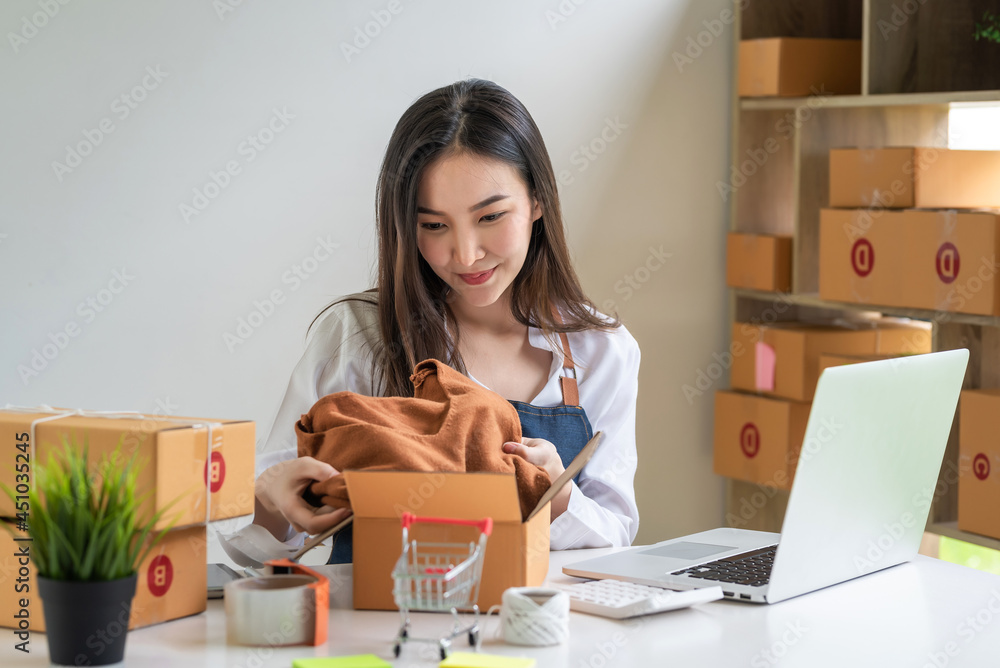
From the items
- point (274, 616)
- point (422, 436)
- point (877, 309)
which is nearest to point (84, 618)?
point (274, 616)

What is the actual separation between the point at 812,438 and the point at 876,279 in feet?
5.20

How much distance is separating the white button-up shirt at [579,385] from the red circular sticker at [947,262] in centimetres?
87

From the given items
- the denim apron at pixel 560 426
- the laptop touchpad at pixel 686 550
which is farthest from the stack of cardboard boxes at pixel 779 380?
the laptop touchpad at pixel 686 550

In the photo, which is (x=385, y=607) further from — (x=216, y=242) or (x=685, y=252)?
(x=685, y=252)

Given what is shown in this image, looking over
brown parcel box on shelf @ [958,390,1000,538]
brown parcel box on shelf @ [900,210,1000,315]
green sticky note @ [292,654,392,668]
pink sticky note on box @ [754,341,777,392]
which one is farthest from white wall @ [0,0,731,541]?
green sticky note @ [292,654,392,668]

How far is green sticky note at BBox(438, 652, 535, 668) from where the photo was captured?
854 mm

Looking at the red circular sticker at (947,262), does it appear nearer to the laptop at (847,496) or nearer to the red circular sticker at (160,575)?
the laptop at (847,496)

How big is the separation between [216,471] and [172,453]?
6cm

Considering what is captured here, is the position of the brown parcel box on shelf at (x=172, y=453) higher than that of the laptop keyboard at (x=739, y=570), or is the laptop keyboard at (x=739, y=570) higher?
the brown parcel box on shelf at (x=172, y=453)

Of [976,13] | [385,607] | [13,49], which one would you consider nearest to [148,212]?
[13,49]

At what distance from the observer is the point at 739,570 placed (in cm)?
117

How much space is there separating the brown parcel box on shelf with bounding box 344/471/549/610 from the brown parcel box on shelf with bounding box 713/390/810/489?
1781 millimetres

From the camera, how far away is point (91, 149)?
2.25 metres

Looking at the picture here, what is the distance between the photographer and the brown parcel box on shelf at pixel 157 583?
0.96 m
